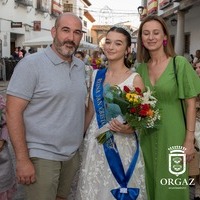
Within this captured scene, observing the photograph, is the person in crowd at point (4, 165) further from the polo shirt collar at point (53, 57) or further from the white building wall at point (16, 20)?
the white building wall at point (16, 20)

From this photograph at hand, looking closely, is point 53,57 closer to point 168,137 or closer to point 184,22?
point 168,137

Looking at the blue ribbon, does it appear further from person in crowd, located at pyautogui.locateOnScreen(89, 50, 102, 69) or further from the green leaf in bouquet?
person in crowd, located at pyautogui.locateOnScreen(89, 50, 102, 69)

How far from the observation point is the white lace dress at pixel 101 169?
9.43ft

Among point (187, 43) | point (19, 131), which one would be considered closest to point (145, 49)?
→ point (19, 131)

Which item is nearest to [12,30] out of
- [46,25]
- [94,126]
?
[46,25]

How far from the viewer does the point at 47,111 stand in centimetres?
250

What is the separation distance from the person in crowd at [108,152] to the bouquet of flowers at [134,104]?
20 cm

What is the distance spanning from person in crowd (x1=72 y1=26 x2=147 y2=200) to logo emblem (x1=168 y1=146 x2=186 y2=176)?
269 millimetres

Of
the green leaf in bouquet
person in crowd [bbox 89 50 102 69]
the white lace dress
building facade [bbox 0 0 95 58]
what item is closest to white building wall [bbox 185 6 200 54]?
building facade [bbox 0 0 95 58]

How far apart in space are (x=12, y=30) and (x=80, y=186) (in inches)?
823

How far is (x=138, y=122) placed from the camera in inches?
103

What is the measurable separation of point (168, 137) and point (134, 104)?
0.60m

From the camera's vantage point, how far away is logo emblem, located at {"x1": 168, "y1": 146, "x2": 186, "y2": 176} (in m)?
2.96

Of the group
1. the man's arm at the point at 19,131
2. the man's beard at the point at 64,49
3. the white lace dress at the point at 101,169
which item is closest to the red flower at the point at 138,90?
the white lace dress at the point at 101,169
